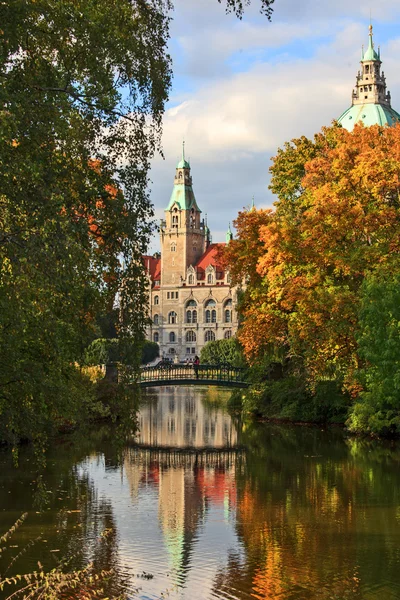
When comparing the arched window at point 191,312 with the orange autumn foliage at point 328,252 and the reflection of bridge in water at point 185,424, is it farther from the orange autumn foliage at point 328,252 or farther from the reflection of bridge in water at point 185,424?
the orange autumn foliage at point 328,252

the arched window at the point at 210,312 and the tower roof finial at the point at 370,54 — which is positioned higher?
the tower roof finial at the point at 370,54

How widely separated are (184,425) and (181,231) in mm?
74031

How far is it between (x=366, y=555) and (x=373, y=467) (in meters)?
8.68

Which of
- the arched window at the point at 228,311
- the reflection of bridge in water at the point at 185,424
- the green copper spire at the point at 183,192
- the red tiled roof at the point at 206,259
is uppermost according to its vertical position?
the green copper spire at the point at 183,192

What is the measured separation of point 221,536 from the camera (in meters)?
15.6

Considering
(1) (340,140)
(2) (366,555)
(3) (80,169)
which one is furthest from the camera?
(1) (340,140)

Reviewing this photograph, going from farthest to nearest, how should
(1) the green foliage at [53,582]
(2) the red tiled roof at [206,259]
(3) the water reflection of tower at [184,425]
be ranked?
(2) the red tiled roof at [206,259] < (3) the water reflection of tower at [184,425] < (1) the green foliage at [53,582]

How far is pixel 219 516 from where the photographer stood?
56.3 ft

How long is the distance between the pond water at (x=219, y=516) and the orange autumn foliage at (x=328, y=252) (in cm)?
371

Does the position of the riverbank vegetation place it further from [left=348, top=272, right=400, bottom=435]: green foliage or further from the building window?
the building window

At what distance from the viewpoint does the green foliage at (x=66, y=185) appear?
9391mm

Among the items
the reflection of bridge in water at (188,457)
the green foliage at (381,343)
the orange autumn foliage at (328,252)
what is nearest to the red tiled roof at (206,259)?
the orange autumn foliage at (328,252)

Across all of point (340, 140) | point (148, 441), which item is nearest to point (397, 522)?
point (148, 441)

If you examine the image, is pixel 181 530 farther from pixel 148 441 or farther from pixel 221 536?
pixel 148 441
